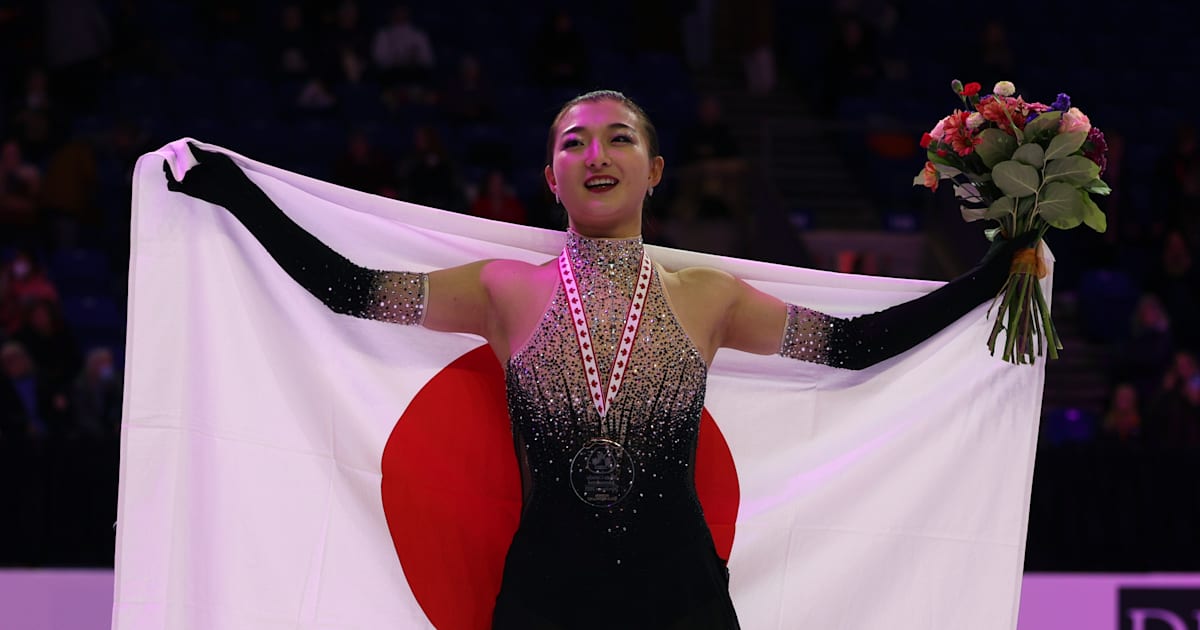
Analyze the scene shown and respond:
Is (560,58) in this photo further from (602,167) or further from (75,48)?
(602,167)

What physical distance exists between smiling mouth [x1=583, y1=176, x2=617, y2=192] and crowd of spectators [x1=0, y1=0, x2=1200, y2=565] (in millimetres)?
4634

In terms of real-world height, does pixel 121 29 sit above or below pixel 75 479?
above

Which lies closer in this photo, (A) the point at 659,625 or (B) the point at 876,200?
(A) the point at 659,625

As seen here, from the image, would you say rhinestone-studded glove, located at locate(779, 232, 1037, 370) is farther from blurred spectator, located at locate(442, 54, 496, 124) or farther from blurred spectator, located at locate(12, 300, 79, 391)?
blurred spectator, located at locate(442, 54, 496, 124)

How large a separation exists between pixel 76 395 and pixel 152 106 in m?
3.02

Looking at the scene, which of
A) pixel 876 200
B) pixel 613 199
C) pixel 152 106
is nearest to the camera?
pixel 613 199

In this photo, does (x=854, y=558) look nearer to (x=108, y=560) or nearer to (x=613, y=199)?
(x=613, y=199)

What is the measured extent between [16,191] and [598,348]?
22.8 ft

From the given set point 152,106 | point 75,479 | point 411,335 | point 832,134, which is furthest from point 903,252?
point 411,335

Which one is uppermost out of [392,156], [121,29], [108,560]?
[121,29]

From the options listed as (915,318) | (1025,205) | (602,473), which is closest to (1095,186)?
(1025,205)

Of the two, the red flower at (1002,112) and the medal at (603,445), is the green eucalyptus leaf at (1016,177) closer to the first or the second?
the red flower at (1002,112)

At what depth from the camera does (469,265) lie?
3.46 metres

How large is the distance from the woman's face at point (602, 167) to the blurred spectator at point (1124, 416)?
628cm
